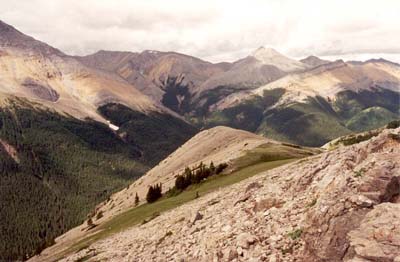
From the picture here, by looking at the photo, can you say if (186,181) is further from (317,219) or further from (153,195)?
(317,219)

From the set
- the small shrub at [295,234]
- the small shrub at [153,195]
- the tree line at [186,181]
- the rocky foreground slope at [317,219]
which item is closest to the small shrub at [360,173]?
the rocky foreground slope at [317,219]

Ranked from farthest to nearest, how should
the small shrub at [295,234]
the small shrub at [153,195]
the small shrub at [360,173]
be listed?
1. the small shrub at [153,195]
2. the small shrub at [360,173]
3. the small shrub at [295,234]

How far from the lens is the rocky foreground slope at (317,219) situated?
27.1 meters

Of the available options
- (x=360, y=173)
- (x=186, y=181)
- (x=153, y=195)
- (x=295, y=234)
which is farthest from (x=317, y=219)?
(x=153, y=195)

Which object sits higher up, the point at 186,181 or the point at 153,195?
the point at 186,181

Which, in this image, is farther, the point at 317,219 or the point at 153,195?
the point at 153,195

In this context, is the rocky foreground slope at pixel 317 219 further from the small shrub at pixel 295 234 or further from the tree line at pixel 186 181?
the tree line at pixel 186 181

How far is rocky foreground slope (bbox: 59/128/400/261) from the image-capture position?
88.8ft

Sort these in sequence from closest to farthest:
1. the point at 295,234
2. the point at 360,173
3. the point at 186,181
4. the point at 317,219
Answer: the point at 317,219
the point at 295,234
the point at 360,173
the point at 186,181

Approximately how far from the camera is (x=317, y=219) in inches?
1193

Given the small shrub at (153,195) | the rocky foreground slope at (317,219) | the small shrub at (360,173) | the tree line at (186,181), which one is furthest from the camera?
the small shrub at (153,195)

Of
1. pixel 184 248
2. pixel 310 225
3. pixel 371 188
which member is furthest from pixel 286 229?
pixel 184 248

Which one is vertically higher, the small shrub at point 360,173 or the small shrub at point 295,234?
the small shrub at point 360,173

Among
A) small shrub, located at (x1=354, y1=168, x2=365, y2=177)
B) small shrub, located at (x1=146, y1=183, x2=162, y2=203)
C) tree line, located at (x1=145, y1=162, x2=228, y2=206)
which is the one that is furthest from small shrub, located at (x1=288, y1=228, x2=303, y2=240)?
small shrub, located at (x1=146, y1=183, x2=162, y2=203)
